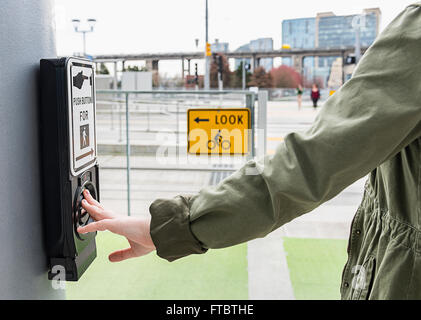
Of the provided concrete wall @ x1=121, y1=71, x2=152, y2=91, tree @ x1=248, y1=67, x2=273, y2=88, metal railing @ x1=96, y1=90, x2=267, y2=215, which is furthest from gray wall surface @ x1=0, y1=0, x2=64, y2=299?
tree @ x1=248, y1=67, x2=273, y2=88

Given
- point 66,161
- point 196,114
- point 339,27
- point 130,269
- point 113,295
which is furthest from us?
point 339,27

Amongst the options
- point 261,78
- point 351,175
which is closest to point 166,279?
point 351,175

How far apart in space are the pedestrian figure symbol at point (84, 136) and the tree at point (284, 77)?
58.6 metres

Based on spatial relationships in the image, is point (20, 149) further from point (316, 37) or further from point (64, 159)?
point (316, 37)

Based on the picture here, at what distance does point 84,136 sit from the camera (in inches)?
45.8

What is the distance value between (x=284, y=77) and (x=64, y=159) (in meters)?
60.9

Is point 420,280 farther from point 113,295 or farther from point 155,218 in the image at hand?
point 113,295

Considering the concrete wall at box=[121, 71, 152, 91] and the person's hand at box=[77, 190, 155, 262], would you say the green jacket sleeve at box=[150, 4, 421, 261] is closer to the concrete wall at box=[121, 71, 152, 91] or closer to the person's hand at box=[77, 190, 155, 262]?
the person's hand at box=[77, 190, 155, 262]

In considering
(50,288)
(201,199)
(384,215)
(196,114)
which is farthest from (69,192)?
(196,114)

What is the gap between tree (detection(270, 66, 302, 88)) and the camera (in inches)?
2327

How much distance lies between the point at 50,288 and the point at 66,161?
34 cm

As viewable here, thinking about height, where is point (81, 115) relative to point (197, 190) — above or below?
above

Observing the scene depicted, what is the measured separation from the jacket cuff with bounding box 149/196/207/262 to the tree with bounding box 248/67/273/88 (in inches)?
2092

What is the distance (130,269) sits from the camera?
3.51m
